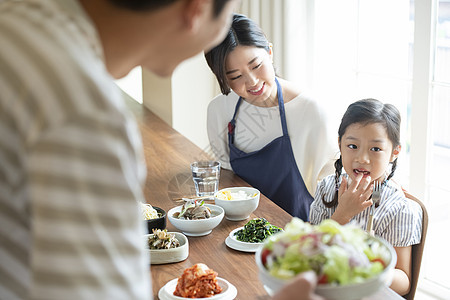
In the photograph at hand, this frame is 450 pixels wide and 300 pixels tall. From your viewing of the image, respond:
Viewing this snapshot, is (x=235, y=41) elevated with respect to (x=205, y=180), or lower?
elevated

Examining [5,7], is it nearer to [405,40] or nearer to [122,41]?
[122,41]

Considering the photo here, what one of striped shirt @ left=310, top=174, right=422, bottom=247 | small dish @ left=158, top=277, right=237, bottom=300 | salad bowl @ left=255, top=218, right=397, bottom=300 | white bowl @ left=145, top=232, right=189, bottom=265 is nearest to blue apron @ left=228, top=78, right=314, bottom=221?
striped shirt @ left=310, top=174, right=422, bottom=247

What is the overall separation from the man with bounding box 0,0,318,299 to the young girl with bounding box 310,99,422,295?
124 cm

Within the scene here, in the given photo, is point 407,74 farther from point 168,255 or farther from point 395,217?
point 168,255

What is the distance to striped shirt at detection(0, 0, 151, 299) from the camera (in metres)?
0.58

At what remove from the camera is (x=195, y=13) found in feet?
2.39

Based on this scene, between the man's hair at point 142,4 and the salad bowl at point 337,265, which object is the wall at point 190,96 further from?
the man's hair at point 142,4

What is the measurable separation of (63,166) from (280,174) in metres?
1.76

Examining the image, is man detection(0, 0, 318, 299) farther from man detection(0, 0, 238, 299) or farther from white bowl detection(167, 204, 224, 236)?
white bowl detection(167, 204, 224, 236)

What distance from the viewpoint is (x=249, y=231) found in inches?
64.2

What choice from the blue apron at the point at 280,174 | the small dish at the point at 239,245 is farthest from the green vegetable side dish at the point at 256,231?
the blue apron at the point at 280,174

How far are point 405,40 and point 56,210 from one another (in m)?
2.53

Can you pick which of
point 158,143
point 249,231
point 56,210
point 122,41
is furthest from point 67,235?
point 158,143

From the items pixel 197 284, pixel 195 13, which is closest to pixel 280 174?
pixel 197 284
